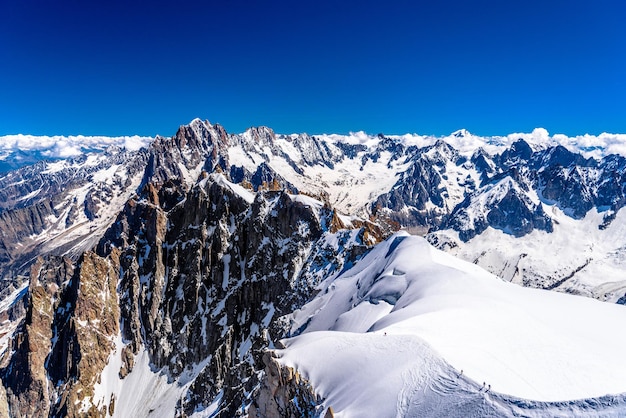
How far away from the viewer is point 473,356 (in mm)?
37438

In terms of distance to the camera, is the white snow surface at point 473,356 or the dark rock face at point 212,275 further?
the dark rock face at point 212,275

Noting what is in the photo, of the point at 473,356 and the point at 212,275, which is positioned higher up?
the point at 473,356

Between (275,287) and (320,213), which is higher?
(320,213)

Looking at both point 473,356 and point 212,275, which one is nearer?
point 473,356

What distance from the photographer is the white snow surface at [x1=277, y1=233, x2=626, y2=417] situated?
101ft

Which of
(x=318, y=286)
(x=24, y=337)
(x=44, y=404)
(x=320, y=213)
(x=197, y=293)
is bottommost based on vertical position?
(x=44, y=404)

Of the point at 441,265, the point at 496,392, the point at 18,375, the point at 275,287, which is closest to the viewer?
the point at 496,392

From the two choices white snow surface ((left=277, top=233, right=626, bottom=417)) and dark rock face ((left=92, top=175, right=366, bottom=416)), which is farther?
dark rock face ((left=92, top=175, right=366, bottom=416))

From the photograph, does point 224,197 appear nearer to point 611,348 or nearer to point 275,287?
point 275,287

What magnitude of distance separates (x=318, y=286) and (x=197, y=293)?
66849mm

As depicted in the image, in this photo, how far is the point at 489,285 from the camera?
2662 inches

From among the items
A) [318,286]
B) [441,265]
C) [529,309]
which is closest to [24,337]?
[318,286]

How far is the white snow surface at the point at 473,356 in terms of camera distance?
101ft

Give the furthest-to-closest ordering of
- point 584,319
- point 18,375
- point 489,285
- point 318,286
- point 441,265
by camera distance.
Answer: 1. point 18,375
2. point 318,286
3. point 441,265
4. point 489,285
5. point 584,319
